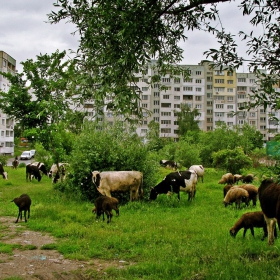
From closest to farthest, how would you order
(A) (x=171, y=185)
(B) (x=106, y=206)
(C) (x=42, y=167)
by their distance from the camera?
(B) (x=106, y=206) → (A) (x=171, y=185) → (C) (x=42, y=167)

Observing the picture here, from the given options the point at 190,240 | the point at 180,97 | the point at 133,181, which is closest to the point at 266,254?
the point at 190,240

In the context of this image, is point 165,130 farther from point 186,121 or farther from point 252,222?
point 252,222

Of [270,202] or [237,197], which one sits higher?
[270,202]

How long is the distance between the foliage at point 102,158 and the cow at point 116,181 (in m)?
0.92

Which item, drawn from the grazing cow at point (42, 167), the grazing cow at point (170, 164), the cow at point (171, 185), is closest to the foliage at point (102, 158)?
the cow at point (171, 185)

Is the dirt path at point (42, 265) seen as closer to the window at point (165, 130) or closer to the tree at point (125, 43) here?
the tree at point (125, 43)

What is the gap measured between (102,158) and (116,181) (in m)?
1.90

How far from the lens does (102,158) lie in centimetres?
1791

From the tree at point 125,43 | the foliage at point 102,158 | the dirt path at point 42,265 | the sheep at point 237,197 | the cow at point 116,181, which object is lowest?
the dirt path at point 42,265

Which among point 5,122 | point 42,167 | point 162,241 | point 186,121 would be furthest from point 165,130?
point 162,241

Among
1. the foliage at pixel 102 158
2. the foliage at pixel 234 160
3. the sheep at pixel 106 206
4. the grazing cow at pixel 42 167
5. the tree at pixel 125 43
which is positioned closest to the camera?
the tree at pixel 125 43

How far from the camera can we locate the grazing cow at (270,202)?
26.8 ft

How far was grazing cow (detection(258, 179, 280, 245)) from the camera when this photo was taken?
8.16 meters

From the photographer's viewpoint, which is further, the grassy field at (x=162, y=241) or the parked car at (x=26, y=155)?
the parked car at (x=26, y=155)
